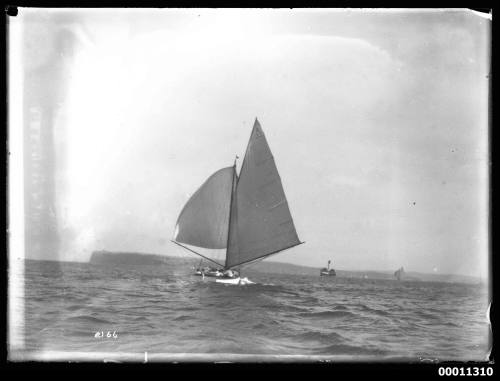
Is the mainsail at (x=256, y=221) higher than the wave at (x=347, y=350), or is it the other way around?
the mainsail at (x=256, y=221)

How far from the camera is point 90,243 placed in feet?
31.0

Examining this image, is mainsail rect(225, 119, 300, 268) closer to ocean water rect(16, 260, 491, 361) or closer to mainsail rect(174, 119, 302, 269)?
mainsail rect(174, 119, 302, 269)

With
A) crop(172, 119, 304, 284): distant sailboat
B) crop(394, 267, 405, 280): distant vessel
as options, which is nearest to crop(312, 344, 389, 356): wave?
crop(394, 267, 405, 280): distant vessel

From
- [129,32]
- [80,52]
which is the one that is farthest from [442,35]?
[80,52]

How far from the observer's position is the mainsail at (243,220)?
13922 mm

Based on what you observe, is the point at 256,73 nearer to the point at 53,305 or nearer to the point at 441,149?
the point at 441,149

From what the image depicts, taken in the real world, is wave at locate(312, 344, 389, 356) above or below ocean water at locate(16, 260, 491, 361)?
below

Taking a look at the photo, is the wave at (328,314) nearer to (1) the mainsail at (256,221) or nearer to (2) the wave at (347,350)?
(2) the wave at (347,350)

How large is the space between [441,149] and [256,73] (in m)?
4.26

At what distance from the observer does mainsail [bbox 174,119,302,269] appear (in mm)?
13922

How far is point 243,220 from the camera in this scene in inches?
621

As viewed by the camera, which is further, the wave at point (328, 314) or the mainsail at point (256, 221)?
the mainsail at point (256, 221)

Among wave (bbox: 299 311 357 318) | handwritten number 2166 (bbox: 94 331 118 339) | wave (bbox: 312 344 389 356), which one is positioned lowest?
wave (bbox: 312 344 389 356)

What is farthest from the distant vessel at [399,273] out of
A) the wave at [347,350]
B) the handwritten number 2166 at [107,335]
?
the handwritten number 2166 at [107,335]
